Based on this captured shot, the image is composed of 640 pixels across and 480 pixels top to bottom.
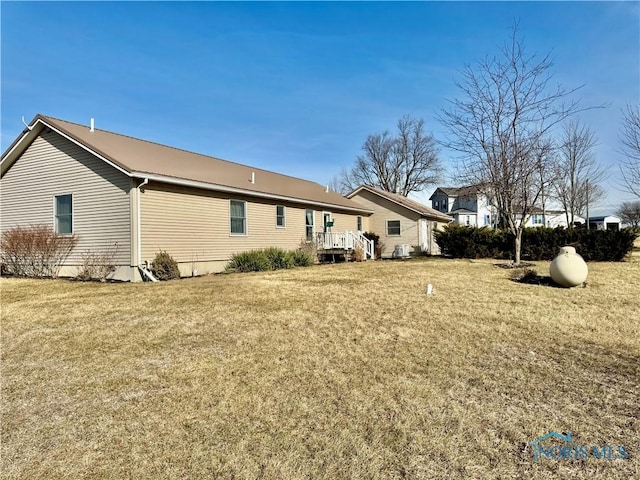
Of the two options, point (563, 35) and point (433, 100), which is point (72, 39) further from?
point (563, 35)

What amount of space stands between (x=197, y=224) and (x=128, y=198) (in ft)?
7.96

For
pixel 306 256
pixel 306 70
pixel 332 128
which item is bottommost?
pixel 306 256

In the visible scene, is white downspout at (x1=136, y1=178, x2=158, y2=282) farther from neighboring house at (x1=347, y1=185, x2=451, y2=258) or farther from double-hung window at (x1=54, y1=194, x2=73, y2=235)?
neighboring house at (x1=347, y1=185, x2=451, y2=258)

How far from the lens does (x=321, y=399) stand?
3.62 metres

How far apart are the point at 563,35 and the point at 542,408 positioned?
13.2 meters

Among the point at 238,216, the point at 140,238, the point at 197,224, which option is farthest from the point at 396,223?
the point at 140,238

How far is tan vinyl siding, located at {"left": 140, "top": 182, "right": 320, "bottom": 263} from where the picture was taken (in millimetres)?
11430

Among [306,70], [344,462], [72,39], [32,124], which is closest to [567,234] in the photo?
[306,70]

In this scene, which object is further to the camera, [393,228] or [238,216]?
[393,228]

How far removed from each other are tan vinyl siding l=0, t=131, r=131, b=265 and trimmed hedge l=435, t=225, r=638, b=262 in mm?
14932

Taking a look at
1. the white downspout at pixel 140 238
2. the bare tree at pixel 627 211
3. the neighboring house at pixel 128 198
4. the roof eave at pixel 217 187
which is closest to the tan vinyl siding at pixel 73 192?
the neighboring house at pixel 128 198

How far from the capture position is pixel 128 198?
11.0m

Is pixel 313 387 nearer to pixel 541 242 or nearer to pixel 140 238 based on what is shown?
pixel 140 238

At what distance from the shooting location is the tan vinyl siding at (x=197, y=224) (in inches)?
450
